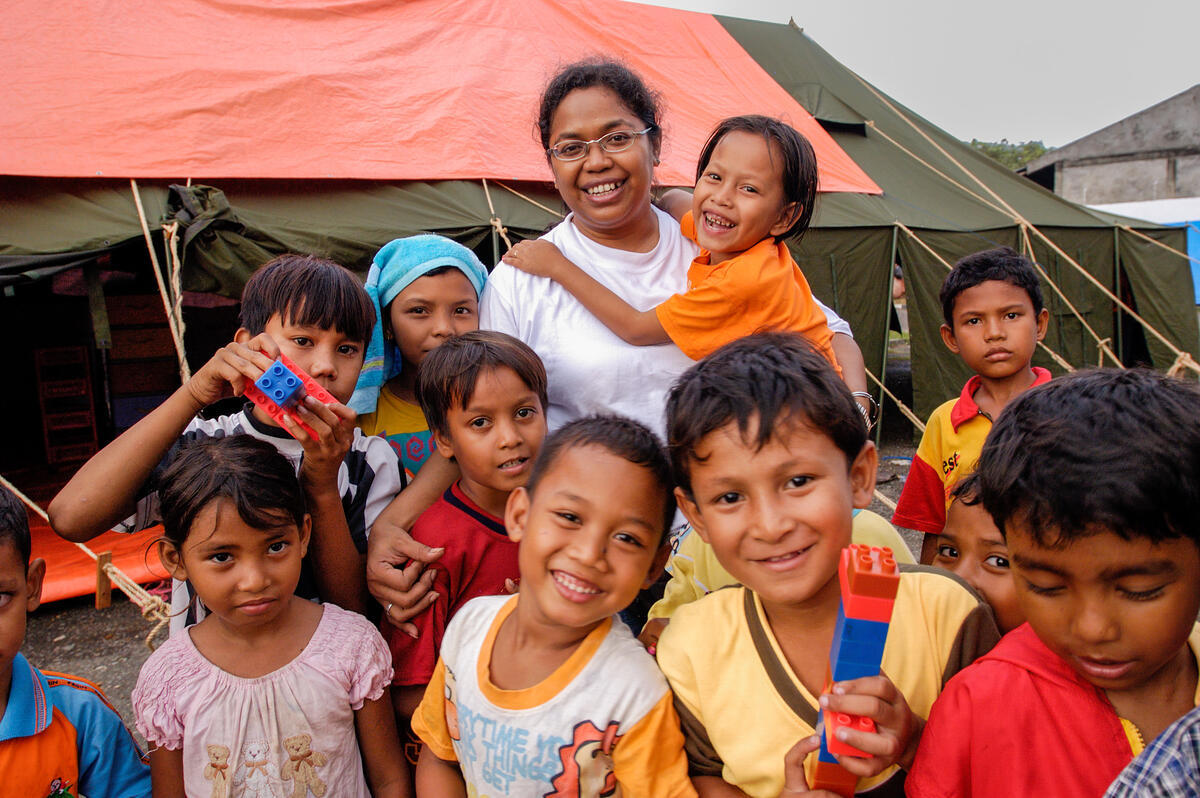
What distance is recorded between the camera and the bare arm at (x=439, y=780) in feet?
4.85

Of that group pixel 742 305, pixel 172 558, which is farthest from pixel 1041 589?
pixel 172 558

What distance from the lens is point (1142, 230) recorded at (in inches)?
318

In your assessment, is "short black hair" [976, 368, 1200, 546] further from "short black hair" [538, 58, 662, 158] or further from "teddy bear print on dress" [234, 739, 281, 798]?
"teddy bear print on dress" [234, 739, 281, 798]

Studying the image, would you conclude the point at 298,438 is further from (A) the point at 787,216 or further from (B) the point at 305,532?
(A) the point at 787,216

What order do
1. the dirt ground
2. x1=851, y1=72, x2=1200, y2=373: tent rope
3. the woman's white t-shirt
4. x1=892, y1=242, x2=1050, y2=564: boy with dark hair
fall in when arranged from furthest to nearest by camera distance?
x1=851, y1=72, x2=1200, y2=373: tent rope
the dirt ground
x1=892, y1=242, x2=1050, y2=564: boy with dark hair
the woman's white t-shirt

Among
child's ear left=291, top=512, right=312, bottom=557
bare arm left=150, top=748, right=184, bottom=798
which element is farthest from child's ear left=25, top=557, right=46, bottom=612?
child's ear left=291, top=512, right=312, bottom=557

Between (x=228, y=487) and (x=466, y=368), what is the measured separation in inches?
22.2

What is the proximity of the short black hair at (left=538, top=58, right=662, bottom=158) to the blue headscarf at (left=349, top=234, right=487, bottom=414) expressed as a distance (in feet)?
1.37

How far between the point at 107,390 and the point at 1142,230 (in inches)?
409

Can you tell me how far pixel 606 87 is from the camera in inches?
78.5

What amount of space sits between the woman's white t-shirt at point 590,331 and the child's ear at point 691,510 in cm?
45

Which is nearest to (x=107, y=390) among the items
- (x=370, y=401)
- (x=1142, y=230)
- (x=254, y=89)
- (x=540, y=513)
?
(x=254, y=89)

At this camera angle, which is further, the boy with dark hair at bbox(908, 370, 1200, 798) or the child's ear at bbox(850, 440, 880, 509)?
the child's ear at bbox(850, 440, 880, 509)

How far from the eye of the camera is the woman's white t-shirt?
1.87m
